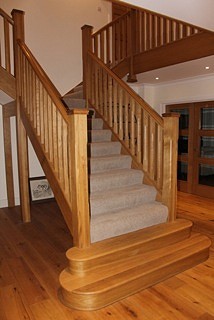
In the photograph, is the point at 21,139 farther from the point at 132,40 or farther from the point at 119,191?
the point at 132,40

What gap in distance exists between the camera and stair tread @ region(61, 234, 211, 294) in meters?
2.20

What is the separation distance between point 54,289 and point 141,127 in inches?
89.3

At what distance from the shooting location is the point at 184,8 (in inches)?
83.7

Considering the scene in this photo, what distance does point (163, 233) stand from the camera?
9.36 feet

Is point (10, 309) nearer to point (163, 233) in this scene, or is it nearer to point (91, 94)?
point (163, 233)

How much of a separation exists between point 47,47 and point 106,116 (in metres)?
2.16

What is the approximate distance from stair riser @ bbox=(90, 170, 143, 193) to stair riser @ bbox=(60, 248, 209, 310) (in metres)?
1.17

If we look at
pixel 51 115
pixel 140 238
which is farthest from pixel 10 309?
pixel 51 115

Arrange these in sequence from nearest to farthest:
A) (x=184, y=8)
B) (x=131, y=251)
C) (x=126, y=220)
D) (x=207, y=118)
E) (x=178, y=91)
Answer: (x=184, y=8) → (x=131, y=251) → (x=126, y=220) → (x=207, y=118) → (x=178, y=91)

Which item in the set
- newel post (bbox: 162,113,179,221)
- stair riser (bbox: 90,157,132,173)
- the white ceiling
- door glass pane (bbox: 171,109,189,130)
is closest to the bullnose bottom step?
newel post (bbox: 162,113,179,221)

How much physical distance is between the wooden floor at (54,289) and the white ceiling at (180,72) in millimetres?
2494

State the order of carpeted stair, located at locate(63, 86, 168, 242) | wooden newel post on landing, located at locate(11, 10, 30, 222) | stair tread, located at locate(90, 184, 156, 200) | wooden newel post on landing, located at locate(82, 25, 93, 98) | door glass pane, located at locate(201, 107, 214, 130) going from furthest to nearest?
door glass pane, located at locate(201, 107, 214, 130) < wooden newel post on landing, located at locate(82, 25, 93, 98) < wooden newel post on landing, located at locate(11, 10, 30, 222) < stair tread, located at locate(90, 184, 156, 200) < carpeted stair, located at locate(63, 86, 168, 242)

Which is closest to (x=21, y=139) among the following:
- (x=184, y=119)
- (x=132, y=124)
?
(x=132, y=124)

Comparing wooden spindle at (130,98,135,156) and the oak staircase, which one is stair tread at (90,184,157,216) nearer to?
the oak staircase
